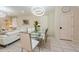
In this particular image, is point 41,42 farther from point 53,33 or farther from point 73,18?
point 73,18

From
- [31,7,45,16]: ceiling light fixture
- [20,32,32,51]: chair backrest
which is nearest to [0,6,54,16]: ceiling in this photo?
[31,7,45,16]: ceiling light fixture

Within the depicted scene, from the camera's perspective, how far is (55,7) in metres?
1.53

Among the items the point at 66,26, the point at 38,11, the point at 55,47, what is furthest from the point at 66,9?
the point at 55,47

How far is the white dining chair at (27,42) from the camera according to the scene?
155cm

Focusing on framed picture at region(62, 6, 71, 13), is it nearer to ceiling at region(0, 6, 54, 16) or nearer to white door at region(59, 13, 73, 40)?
white door at region(59, 13, 73, 40)

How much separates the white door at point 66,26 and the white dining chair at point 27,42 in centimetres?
49

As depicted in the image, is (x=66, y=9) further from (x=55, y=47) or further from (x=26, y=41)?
(x=26, y=41)

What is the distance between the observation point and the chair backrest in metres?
1.55

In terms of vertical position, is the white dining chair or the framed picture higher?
the framed picture

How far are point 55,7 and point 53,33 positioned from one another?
44cm

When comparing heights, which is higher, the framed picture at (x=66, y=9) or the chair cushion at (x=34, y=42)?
the framed picture at (x=66, y=9)

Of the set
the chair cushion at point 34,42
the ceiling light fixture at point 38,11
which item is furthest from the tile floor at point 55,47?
the ceiling light fixture at point 38,11

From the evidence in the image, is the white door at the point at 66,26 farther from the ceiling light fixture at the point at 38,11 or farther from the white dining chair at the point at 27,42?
the white dining chair at the point at 27,42
